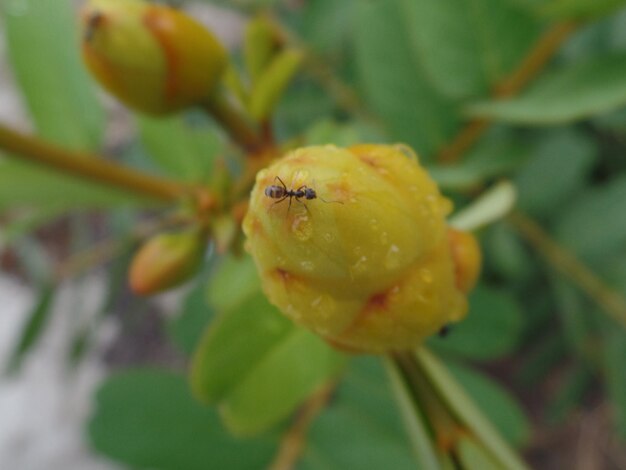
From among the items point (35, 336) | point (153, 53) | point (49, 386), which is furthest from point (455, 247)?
point (49, 386)

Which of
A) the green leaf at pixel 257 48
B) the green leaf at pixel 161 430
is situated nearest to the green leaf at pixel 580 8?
the green leaf at pixel 257 48

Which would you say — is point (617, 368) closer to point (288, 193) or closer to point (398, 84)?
point (398, 84)

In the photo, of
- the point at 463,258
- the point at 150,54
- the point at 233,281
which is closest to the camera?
the point at 463,258

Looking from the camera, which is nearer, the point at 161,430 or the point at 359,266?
the point at 359,266

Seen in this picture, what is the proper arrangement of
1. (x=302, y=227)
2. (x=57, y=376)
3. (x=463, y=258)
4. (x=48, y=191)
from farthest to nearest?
(x=57, y=376), (x=48, y=191), (x=463, y=258), (x=302, y=227)

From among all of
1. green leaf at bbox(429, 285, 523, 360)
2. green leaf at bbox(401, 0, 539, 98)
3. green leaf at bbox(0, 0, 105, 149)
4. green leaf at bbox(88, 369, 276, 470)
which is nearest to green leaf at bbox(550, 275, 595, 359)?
green leaf at bbox(429, 285, 523, 360)

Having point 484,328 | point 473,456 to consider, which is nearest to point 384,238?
point 473,456

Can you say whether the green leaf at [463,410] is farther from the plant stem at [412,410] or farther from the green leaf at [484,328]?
the green leaf at [484,328]

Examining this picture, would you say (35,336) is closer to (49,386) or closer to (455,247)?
(455,247)
